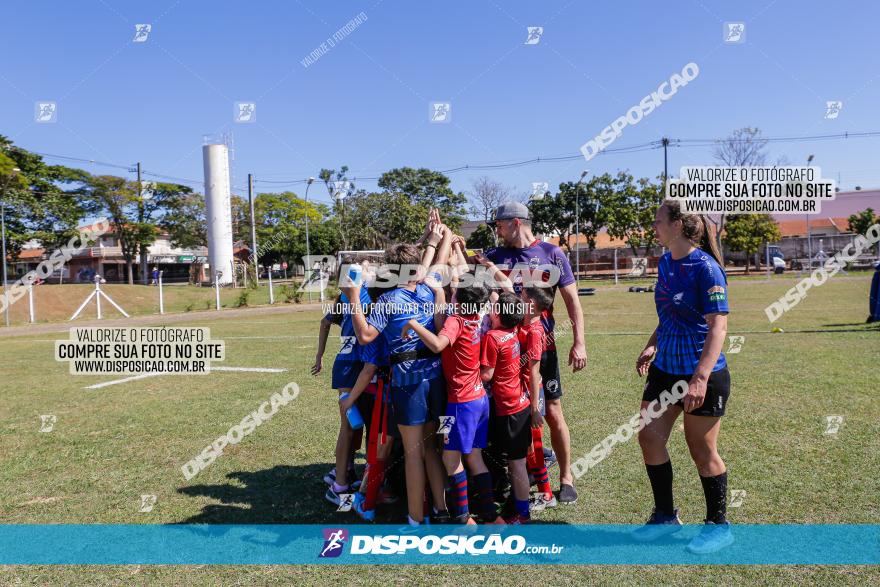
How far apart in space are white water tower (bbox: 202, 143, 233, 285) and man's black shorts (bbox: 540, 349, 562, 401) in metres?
44.4

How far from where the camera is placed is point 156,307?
2945 centimetres

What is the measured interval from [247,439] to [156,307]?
26255mm

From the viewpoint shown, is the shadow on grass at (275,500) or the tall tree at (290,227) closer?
the shadow on grass at (275,500)

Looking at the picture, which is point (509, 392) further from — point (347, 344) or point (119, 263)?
point (119, 263)

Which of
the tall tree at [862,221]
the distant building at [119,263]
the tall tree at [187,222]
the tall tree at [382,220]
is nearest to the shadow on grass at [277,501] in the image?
the tall tree at [382,220]

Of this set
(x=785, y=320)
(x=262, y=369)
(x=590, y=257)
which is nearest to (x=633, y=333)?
(x=785, y=320)

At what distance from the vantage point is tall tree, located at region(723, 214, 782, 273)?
46.6 m

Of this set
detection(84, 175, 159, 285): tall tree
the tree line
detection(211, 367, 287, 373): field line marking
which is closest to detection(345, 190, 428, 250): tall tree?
the tree line

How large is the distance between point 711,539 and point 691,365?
1.07 metres

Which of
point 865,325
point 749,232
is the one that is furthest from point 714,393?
point 749,232

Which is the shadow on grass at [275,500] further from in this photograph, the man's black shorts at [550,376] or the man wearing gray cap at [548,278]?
the man's black shorts at [550,376]

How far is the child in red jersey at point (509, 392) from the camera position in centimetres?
390

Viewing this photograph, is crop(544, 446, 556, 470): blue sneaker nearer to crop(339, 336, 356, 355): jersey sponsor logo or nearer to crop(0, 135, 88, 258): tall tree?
crop(339, 336, 356, 355): jersey sponsor logo

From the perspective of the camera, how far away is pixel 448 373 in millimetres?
3891
